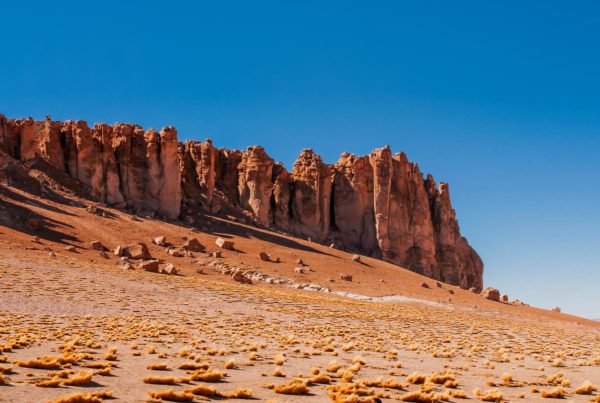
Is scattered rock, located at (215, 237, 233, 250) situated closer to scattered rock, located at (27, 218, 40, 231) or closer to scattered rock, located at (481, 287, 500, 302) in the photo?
scattered rock, located at (27, 218, 40, 231)

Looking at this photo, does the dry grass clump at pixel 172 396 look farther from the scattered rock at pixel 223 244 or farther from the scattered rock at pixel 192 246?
the scattered rock at pixel 223 244

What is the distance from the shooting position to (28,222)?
5181 centimetres

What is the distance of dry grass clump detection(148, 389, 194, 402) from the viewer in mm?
11703

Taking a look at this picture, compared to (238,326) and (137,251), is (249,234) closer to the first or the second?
(137,251)

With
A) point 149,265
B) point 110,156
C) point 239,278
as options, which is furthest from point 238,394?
point 110,156

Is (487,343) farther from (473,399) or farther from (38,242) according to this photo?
(38,242)

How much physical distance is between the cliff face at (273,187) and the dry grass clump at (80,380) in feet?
187

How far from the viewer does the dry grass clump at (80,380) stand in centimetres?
1255

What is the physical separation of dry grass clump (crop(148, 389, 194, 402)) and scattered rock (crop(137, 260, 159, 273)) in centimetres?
3802

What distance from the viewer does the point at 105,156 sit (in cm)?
7125

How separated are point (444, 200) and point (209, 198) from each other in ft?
150

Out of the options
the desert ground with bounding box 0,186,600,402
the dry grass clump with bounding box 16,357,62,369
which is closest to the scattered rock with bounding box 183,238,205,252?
the desert ground with bounding box 0,186,600,402

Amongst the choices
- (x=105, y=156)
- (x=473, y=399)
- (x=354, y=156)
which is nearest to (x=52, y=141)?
(x=105, y=156)

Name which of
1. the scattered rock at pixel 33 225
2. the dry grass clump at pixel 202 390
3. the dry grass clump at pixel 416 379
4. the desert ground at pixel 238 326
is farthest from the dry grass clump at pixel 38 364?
the scattered rock at pixel 33 225
